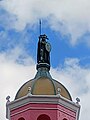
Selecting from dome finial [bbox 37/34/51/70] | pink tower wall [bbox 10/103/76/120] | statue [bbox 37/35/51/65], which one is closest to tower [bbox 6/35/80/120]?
pink tower wall [bbox 10/103/76/120]

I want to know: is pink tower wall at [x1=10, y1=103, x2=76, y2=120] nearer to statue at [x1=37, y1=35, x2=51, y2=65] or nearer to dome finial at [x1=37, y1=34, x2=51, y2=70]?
dome finial at [x1=37, y1=34, x2=51, y2=70]

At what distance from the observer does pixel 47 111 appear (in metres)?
30.9

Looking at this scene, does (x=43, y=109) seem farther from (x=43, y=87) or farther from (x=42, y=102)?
(x=43, y=87)

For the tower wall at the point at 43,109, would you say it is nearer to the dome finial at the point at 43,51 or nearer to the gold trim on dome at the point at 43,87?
the gold trim on dome at the point at 43,87

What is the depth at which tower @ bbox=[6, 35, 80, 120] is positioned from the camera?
102ft

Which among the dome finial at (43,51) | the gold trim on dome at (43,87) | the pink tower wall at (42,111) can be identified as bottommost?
the pink tower wall at (42,111)

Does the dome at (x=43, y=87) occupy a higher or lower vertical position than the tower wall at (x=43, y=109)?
higher

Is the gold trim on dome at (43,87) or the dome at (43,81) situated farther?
the dome at (43,81)

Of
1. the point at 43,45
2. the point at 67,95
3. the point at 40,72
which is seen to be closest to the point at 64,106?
the point at 67,95

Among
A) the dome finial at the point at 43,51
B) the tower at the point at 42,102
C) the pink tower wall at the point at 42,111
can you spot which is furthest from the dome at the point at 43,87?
the dome finial at the point at 43,51

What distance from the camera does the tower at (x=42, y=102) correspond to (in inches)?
1219

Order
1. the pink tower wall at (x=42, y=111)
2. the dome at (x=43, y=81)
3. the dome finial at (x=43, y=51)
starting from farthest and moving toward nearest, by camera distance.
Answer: the dome finial at (x=43, y=51) < the dome at (x=43, y=81) < the pink tower wall at (x=42, y=111)

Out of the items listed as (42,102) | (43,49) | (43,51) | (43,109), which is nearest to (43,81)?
(42,102)

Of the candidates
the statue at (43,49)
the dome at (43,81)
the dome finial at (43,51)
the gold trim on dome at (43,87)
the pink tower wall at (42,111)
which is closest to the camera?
the pink tower wall at (42,111)
